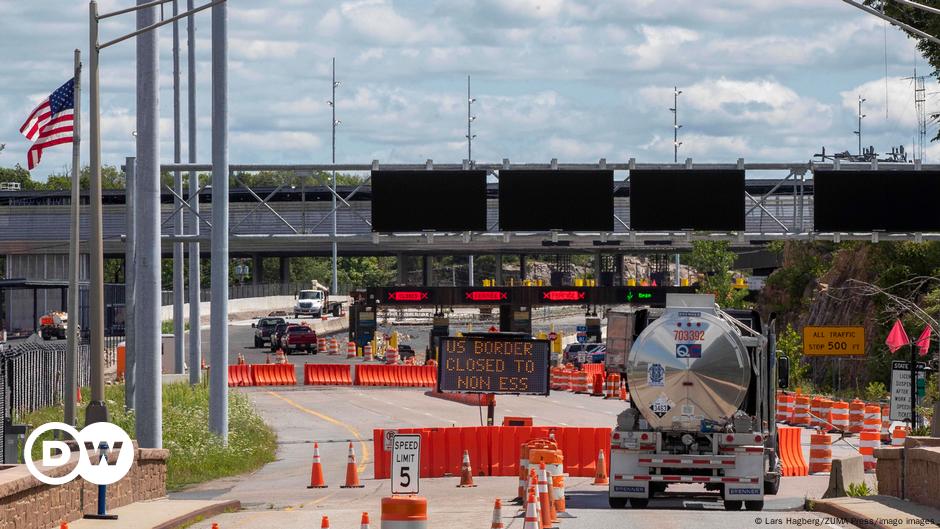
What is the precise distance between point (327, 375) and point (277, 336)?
23.7 m

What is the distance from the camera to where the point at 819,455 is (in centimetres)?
3181

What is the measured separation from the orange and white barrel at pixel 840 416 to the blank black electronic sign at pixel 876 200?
16.8 ft

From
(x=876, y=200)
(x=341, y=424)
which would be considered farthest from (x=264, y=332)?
(x=876, y=200)

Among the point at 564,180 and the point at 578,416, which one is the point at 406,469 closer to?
the point at 564,180

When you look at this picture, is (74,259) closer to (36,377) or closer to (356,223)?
(36,377)

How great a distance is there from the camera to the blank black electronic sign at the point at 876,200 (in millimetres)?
40781

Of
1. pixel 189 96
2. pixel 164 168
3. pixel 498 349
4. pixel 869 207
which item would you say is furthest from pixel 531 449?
pixel 189 96

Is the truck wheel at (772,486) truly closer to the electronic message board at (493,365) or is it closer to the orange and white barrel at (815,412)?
the electronic message board at (493,365)

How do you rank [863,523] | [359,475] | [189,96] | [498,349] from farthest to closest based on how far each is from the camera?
[189,96], [498,349], [359,475], [863,523]

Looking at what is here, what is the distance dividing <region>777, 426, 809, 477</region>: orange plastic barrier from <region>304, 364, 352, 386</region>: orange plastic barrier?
121ft

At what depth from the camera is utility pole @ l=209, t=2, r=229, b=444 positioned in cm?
3431

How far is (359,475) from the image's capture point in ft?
102

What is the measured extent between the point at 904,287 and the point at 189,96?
32156mm

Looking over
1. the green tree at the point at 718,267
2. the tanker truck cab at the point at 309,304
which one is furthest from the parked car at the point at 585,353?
the tanker truck cab at the point at 309,304
